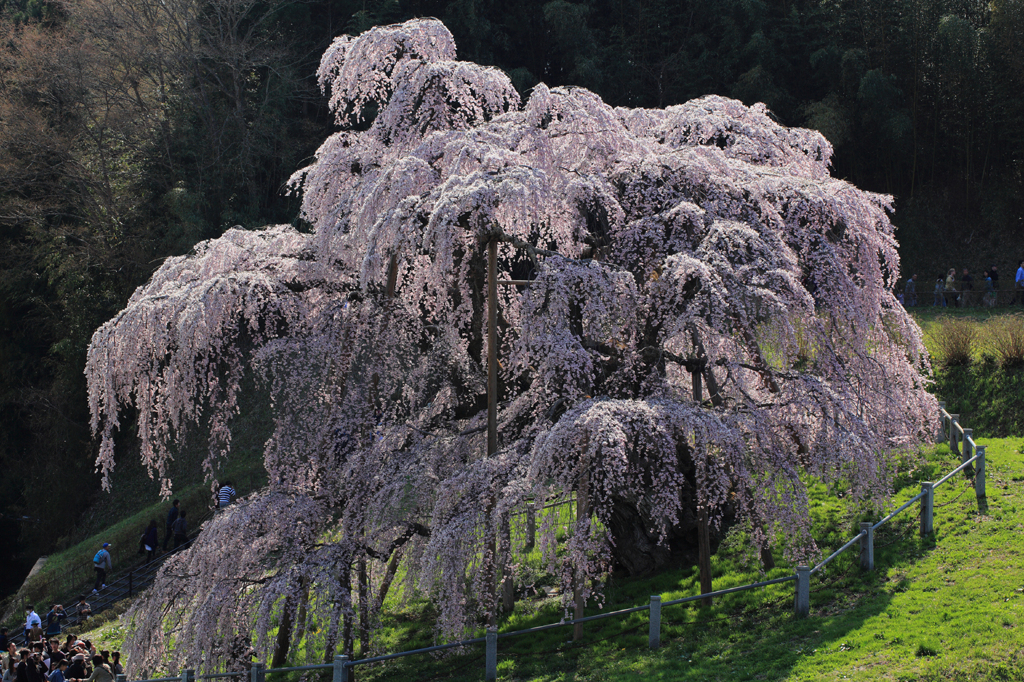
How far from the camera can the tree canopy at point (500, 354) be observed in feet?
27.9

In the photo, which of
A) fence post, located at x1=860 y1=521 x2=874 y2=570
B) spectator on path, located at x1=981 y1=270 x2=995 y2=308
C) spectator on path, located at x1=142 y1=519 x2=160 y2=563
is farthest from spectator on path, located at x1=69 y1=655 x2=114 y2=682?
spectator on path, located at x1=981 y1=270 x2=995 y2=308

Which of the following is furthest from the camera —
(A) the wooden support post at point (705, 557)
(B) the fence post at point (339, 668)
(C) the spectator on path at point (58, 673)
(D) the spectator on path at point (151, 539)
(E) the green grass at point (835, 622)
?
(D) the spectator on path at point (151, 539)

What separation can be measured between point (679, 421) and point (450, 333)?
3.10m

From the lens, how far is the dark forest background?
25.6m

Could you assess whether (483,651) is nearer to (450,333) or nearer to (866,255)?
(450,333)

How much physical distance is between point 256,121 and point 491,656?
70.4 feet

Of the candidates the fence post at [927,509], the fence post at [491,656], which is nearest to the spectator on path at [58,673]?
the fence post at [491,656]

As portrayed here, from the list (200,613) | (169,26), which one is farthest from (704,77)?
(200,613)

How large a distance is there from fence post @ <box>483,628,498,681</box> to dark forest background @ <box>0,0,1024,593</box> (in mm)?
18686

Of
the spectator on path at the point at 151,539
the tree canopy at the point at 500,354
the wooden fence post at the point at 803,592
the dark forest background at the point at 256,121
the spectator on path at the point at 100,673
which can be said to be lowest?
the spectator on path at the point at 100,673

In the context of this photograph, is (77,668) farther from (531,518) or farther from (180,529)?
(531,518)

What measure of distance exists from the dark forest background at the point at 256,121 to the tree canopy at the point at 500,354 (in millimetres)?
15403

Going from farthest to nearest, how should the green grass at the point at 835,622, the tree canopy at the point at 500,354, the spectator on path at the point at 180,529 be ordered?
1. the spectator on path at the point at 180,529
2. the tree canopy at the point at 500,354
3. the green grass at the point at 835,622

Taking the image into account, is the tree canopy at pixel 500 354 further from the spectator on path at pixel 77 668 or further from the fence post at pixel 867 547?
the spectator on path at pixel 77 668
